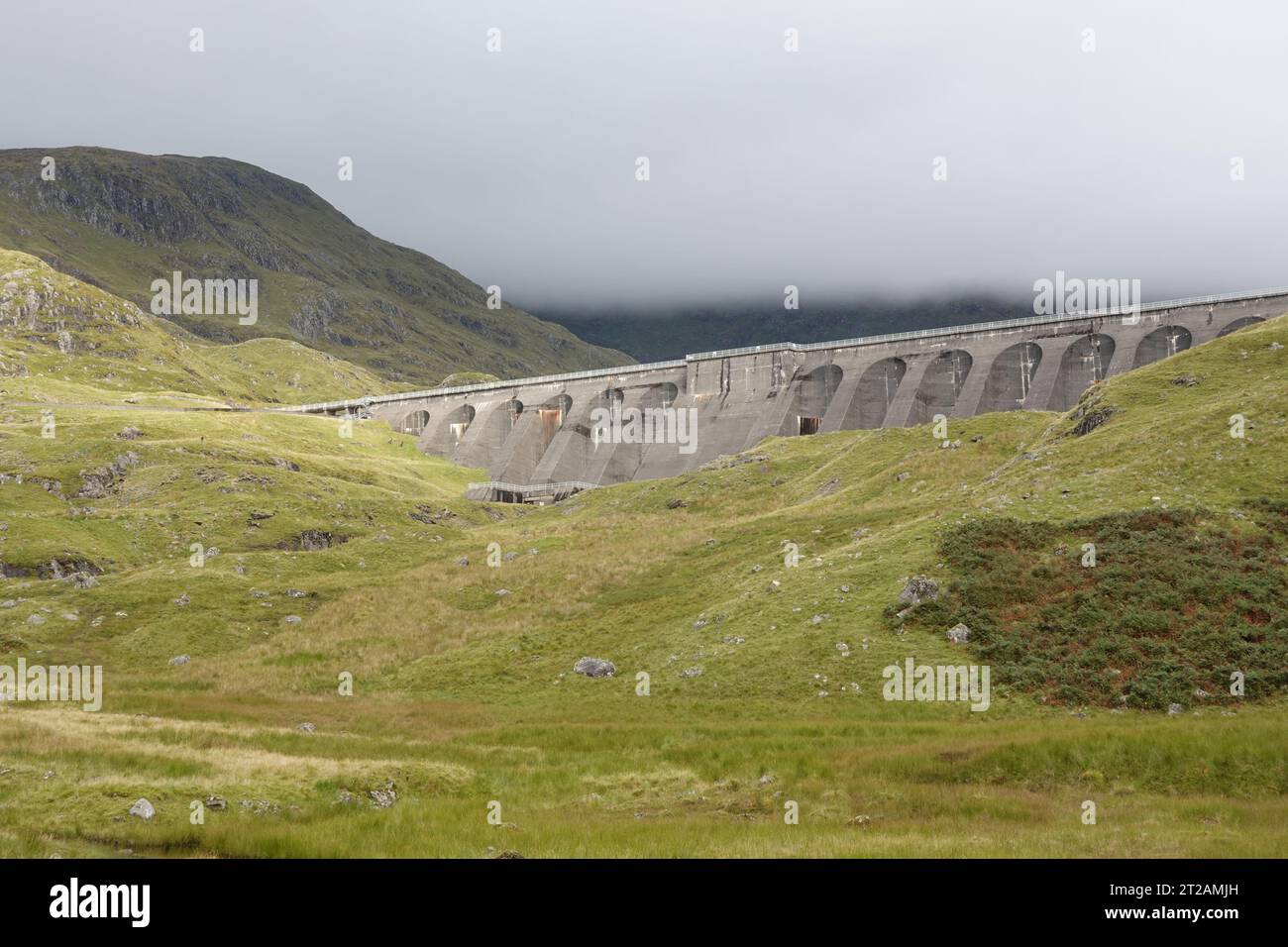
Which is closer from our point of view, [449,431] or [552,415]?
[552,415]

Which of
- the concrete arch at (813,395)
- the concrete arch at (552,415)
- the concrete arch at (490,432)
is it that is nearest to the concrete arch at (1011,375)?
the concrete arch at (813,395)

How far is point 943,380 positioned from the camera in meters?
114

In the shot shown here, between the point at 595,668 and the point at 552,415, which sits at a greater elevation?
the point at 552,415

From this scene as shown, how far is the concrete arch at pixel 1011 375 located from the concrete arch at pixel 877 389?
10.8 m

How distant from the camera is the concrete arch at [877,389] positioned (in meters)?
115

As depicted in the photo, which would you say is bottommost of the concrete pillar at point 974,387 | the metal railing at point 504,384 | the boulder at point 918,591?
the boulder at point 918,591

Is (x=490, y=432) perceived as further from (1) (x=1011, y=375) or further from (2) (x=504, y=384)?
(1) (x=1011, y=375)

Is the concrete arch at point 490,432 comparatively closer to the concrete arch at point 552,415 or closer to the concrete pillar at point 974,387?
the concrete arch at point 552,415

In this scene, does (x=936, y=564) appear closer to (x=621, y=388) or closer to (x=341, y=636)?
(x=341, y=636)

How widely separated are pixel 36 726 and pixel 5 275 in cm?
20180

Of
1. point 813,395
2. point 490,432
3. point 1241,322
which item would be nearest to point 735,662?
point 1241,322

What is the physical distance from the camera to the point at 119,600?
52.8m

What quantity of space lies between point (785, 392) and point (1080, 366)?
33.0 meters
